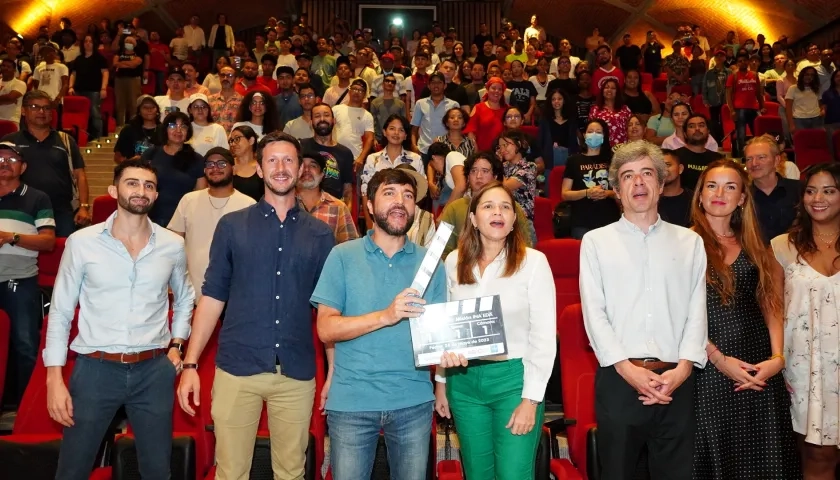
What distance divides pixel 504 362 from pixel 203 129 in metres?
4.47

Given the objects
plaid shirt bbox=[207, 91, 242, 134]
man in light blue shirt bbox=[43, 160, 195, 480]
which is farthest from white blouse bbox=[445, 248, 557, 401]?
plaid shirt bbox=[207, 91, 242, 134]

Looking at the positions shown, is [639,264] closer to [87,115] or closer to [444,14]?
[87,115]

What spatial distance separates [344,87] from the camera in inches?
334

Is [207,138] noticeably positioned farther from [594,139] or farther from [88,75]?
[88,75]

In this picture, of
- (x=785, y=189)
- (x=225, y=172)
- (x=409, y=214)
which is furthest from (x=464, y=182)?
(x=409, y=214)

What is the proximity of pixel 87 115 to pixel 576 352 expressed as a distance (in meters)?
7.81

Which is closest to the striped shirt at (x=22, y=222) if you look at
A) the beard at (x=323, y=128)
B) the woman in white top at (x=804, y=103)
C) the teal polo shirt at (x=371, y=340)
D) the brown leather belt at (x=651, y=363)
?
the beard at (x=323, y=128)

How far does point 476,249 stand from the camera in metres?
2.78

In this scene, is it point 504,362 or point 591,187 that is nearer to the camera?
point 504,362

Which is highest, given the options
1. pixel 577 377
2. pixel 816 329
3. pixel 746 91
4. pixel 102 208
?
pixel 746 91

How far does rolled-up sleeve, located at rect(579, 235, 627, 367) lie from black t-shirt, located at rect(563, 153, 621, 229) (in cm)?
258

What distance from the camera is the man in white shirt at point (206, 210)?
14.3 ft

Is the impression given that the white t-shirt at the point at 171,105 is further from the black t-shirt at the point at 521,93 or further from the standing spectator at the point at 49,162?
the black t-shirt at the point at 521,93

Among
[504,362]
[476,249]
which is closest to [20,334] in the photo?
[476,249]
